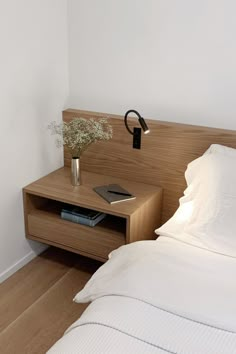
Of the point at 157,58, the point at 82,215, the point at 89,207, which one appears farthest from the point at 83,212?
the point at 157,58

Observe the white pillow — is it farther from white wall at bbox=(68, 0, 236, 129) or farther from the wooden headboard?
white wall at bbox=(68, 0, 236, 129)

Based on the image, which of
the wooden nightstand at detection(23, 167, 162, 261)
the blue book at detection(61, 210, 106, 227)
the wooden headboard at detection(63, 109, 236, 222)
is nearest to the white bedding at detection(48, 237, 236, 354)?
the wooden nightstand at detection(23, 167, 162, 261)

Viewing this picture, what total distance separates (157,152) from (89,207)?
1.61 feet

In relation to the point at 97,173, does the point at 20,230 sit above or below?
below

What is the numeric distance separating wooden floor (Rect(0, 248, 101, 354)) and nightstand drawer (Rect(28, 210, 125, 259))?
0.20 m

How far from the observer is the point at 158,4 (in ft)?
6.82

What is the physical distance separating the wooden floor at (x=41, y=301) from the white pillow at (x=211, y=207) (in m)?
0.66

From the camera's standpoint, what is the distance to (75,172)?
2.23m

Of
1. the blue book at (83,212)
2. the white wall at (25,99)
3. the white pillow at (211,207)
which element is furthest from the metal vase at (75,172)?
the white pillow at (211,207)

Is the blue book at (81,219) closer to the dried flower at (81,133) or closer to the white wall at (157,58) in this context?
the dried flower at (81,133)

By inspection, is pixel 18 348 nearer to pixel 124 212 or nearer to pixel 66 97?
pixel 124 212

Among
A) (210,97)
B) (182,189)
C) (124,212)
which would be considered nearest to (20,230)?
(124,212)

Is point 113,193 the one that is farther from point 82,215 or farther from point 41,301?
point 41,301

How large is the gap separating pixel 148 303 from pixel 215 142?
1017 mm
